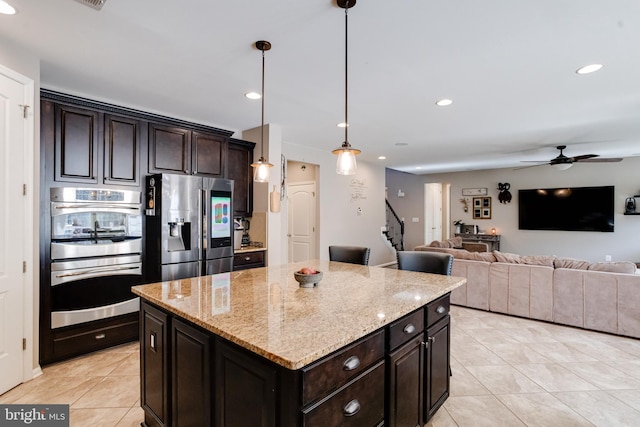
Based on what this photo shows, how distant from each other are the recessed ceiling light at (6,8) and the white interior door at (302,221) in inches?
179

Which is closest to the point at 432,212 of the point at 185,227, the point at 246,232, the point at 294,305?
the point at 246,232

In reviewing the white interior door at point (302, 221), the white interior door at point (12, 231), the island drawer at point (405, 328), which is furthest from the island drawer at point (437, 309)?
the white interior door at point (302, 221)

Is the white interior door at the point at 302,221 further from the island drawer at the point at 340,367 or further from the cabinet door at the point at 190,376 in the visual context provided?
the island drawer at the point at 340,367

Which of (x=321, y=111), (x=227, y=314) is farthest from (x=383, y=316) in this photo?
(x=321, y=111)

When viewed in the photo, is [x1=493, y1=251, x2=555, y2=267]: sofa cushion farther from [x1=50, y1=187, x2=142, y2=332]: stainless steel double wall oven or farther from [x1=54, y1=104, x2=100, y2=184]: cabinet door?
[x1=54, y1=104, x2=100, y2=184]: cabinet door

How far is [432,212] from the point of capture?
994cm

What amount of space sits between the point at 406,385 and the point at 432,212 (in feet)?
28.9

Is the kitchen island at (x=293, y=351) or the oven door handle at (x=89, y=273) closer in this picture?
the kitchen island at (x=293, y=351)

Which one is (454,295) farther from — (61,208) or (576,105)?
(61,208)

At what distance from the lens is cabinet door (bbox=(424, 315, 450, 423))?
197 cm

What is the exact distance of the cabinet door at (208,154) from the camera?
3.90 m

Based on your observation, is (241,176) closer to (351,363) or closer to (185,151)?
(185,151)

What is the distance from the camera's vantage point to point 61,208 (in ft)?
9.53

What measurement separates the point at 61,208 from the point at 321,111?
2.82 m
